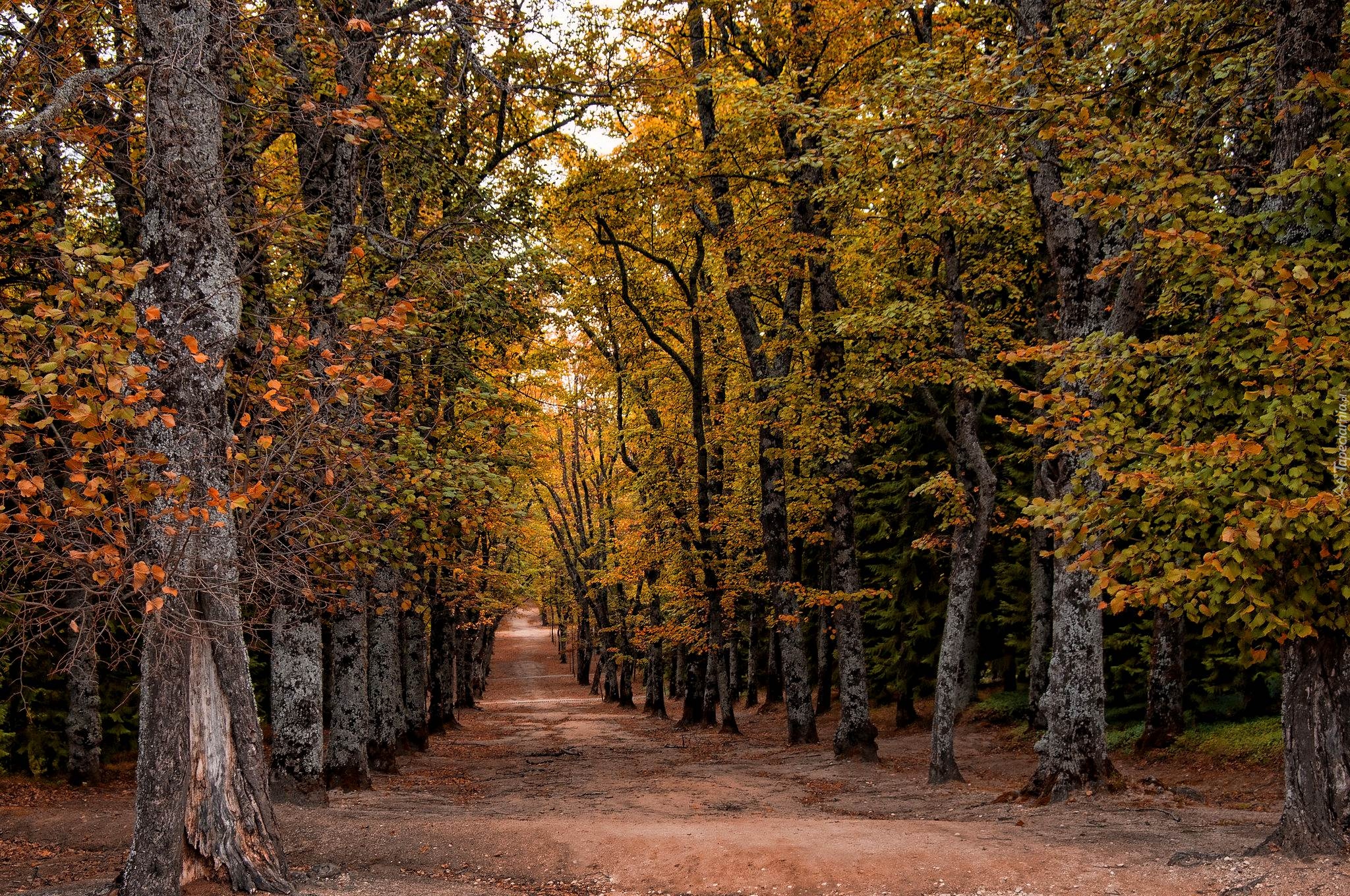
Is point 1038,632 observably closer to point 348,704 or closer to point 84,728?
point 348,704

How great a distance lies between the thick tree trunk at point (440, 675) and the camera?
27172 mm

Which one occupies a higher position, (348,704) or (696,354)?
(696,354)

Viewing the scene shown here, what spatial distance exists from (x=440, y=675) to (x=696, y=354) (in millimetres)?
12941

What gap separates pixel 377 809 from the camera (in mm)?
12109

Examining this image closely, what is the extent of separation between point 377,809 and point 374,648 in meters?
5.70

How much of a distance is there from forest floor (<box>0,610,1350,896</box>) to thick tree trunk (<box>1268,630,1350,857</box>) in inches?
13.9

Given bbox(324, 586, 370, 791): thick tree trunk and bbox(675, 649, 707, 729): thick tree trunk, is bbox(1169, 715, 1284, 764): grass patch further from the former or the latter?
bbox(324, 586, 370, 791): thick tree trunk

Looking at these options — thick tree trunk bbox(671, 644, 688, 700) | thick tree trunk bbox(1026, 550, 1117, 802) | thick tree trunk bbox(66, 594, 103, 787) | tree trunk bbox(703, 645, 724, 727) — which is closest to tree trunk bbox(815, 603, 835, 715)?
tree trunk bbox(703, 645, 724, 727)

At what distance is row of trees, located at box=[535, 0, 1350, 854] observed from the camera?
6.69 metres

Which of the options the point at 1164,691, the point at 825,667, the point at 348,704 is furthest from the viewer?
the point at 825,667

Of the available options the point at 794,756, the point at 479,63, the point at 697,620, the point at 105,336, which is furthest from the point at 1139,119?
the point at 697,620

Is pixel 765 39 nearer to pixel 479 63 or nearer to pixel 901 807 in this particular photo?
pixel 479 63

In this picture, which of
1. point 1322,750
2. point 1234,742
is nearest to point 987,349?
point 1234,742

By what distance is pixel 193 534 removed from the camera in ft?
23.8
